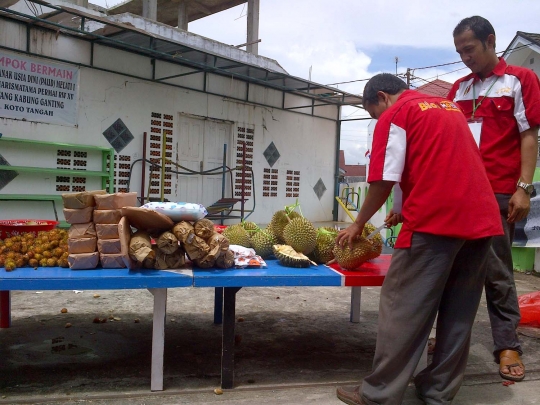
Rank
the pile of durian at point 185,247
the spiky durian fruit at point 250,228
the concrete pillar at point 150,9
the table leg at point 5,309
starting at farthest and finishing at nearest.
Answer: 1. the concrete pillar at point 150,9
2. the table leg at point 5,309
3. the spiky durian fruit at point 250,228
4. the pile of durian at point 185,247

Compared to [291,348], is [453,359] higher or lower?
higher

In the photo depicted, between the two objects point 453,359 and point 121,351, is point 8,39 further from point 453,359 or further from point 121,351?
point 453,359

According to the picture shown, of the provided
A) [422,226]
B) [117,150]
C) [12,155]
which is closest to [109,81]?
[117,150]

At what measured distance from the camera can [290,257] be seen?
285cm

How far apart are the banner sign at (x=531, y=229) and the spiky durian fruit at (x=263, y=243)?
472 cm

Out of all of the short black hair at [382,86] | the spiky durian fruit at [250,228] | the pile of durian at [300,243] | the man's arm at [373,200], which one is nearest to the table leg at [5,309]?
the pile of durian at [300,243]

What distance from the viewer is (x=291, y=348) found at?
3.39 metres

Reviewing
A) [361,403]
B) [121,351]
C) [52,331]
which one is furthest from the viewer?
[52,331]

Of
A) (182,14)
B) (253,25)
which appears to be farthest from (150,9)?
(253,25)

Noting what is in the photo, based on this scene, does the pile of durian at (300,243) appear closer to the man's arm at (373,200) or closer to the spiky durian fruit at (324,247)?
the spiky durian fruit at (324,247)

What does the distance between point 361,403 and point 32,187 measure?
6.69 meters

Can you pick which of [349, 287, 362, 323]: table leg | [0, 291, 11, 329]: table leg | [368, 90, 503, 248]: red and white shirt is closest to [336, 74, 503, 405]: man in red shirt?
[368, 90, 503, 248]: red and white shirt

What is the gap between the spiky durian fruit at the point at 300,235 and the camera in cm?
292

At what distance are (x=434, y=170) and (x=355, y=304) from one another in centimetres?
216
